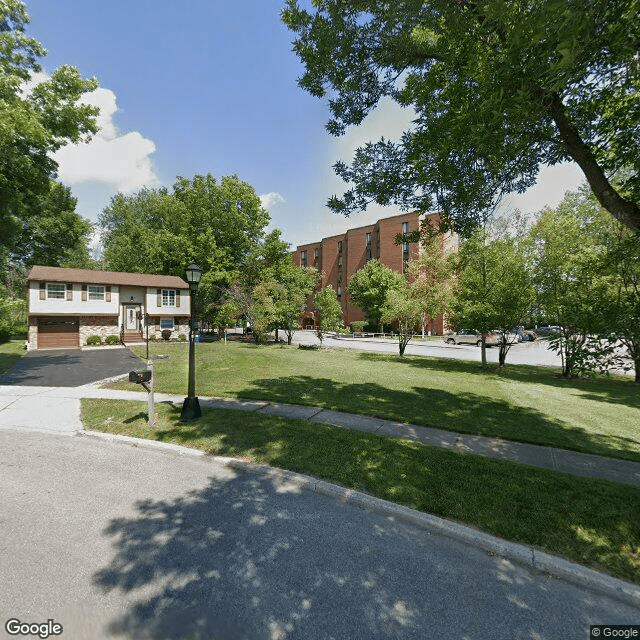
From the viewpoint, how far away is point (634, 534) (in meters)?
3.88

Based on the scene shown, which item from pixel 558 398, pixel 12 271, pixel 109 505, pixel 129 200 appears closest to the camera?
pixel 109 505

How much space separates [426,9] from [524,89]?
8.74 ft

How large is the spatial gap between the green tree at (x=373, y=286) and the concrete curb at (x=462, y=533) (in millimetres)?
42134

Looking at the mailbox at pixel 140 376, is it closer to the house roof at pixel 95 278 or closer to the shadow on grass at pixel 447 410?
the shadow on grass at pixel 447 410

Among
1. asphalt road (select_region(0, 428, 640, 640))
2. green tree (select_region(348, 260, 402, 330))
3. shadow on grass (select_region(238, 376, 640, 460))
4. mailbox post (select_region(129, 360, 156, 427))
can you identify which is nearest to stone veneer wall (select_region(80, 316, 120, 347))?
shadow on grass (select_region(238, 376, 640, 460))

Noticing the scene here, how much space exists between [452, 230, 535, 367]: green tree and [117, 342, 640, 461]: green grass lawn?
117 inches

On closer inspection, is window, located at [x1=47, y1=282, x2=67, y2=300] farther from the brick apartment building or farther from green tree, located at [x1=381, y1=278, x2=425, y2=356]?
the brick apartment building

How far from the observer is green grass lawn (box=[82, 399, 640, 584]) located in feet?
12.5

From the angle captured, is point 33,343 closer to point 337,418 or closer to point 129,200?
point 337,418

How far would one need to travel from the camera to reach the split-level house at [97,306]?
25.1 metres

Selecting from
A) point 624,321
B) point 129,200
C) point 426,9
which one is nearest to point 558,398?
point 624,321

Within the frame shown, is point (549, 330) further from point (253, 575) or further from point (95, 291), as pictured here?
point (95, 291)

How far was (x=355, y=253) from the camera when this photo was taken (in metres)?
59.7

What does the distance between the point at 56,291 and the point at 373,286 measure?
37675mm
